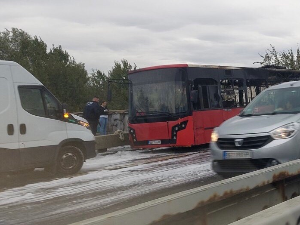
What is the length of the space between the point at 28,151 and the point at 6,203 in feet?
7.33

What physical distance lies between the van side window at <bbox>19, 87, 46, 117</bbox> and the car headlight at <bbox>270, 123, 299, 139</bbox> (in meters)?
4.84

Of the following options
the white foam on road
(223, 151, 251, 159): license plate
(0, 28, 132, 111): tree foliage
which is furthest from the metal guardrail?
(0, 28, 132, 111): tree foliage

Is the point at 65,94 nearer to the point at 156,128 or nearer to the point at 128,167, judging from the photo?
the point at 156,128

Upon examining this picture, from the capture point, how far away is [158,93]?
49.7ft

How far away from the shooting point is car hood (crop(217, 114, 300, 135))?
768 cm

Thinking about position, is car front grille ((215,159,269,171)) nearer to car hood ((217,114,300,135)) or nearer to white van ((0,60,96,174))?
car hood ((217,114,300,135))

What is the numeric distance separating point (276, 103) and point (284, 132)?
1521 mm

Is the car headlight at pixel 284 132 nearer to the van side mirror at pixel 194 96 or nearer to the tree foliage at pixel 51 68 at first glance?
the van side mirror at pixel 194 96

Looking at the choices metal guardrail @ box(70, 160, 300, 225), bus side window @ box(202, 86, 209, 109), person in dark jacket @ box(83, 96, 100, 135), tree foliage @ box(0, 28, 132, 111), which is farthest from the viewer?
tree foliage @ box(0, 28, 132, 111)

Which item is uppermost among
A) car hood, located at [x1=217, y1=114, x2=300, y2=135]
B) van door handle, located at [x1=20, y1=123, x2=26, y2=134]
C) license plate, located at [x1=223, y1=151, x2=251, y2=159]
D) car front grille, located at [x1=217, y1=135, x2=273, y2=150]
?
van door handle, located at [x1=20, y1=123, x2=26, y2=134]

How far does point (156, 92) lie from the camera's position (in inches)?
598

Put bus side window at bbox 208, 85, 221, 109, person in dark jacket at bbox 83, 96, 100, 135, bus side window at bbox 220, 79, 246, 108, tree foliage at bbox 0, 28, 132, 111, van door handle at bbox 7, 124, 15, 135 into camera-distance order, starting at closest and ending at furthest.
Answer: van door handle at bbox 7, 124, 15, 135 < bus side window at bbox 208, 85, 221, 109 < bus side window at bbox 220, 79, 246, 108 < person in dark jacket at bbox 83, 96, 100, 135 < tree foliage at bbox 0, 28, 132, 111

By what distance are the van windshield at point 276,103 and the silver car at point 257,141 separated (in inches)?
0.8

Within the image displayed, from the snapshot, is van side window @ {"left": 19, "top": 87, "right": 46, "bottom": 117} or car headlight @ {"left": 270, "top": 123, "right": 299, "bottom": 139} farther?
van side window @ {"left": 19, "top": 87, "right": 46, "bottom": 117}
